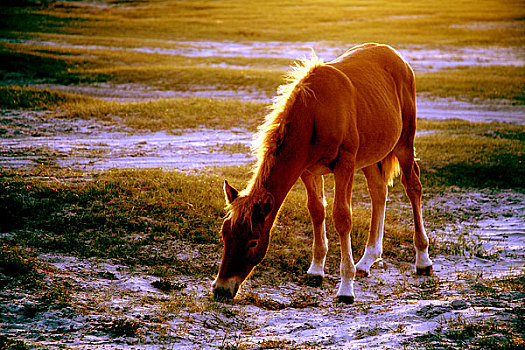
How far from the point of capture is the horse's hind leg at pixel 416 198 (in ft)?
24.5

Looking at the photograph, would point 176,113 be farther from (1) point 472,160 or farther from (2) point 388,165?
(2) point 388,165

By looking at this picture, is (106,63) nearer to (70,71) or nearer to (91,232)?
(70,71)

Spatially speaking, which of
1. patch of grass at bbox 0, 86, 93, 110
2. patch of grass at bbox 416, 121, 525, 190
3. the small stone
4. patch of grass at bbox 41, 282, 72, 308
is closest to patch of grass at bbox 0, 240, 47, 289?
patch of grass at bbox 41, 282, 72, 308

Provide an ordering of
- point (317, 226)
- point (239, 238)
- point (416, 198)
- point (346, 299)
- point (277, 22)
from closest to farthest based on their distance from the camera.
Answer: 1. point (239, 238)
2. point (346, 299)
3. point (317, 226)
4. point (416, 198)
5. point (277, 22)

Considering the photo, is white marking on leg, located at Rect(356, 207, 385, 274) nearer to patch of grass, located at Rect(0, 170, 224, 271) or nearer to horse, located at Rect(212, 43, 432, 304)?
horse, located at Rect(212, 43, 432, 304)

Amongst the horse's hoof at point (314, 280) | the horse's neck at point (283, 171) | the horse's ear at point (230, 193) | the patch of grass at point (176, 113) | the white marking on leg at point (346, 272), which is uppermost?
the horse's neck at point (283, 171)

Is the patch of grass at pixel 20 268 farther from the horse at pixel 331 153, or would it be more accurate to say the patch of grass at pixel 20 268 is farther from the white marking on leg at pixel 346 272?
the white marking on leg at pixel 346 272

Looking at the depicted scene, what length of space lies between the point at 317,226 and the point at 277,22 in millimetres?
53487

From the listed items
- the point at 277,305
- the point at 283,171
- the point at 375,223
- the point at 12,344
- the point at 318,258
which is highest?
the point at 283,171

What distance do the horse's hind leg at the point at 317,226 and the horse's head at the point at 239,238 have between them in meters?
1.58

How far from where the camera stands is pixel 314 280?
697cm

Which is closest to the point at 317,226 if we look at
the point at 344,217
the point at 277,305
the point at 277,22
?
the point at 344,217

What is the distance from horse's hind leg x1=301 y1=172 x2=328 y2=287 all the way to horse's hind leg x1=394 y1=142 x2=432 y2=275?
1.55 m

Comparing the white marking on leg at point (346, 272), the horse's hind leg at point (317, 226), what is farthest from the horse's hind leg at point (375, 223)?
the white marking on leg at point (346, 272)
